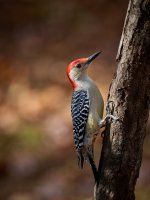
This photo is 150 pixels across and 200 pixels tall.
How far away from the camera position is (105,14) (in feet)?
40.6

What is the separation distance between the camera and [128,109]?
15.5 ft

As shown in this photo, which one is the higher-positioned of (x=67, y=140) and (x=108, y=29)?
(x=108, y=29)

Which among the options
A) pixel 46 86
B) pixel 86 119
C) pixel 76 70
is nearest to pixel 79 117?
pixel 86 119

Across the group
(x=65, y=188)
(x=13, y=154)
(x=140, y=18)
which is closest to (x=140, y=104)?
(x=140, y=18)

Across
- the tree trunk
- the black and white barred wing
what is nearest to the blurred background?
the black and white barred wing

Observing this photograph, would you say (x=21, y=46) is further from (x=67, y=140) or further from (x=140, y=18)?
(x=140, y=18)

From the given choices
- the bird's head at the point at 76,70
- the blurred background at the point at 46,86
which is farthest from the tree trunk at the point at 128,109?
the blurred background at the point at 46,86

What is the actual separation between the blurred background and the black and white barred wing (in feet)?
8.35

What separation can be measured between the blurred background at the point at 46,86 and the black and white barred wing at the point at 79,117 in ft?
8.35

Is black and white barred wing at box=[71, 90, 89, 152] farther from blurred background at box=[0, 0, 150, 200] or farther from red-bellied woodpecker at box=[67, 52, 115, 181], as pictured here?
blurred background at box=[0, 0, 150, 200]

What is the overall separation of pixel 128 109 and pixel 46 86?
5.83 metres

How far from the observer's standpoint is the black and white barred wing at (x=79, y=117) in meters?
5.49

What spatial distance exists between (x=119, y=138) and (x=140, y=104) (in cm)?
31

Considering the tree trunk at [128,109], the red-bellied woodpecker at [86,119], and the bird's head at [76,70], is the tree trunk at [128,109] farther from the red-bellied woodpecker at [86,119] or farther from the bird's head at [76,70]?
the bird's head at [76,70]
